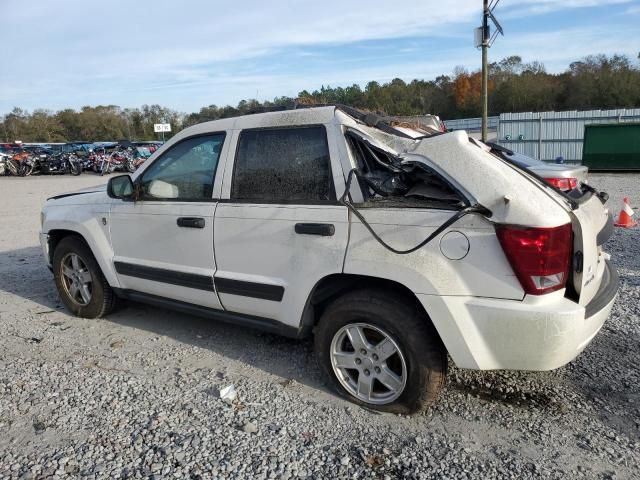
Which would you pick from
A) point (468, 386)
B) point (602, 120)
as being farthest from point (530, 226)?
point (602, 120)

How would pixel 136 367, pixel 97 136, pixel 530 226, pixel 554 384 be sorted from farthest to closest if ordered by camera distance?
pixel 97 136
pixel 136 367
pixel 554 384
pixel 530 226

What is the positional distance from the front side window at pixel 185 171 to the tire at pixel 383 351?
55.0 inches

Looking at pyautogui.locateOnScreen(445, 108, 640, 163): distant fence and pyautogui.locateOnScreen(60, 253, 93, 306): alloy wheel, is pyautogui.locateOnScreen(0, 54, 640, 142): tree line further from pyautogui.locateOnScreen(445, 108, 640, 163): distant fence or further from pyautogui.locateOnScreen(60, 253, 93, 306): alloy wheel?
pyautogui.locateOnScreen(60, 253, 93, 306): alloy wheel

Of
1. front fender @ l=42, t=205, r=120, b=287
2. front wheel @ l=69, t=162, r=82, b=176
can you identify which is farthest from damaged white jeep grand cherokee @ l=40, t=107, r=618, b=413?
front wheel @ l=69, t=162, r=82, b=176

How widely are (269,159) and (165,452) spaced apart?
6.37 ft

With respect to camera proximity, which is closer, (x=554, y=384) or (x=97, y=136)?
(x=554, y=384)

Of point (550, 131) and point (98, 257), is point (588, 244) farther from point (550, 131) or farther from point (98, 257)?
point (550, 131)

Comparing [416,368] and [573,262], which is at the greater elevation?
[573,262]

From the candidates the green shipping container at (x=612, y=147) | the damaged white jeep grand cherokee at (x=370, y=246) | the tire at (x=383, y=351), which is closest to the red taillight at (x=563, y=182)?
the damaged white jeep grand cherokee at (x=370, y=246)

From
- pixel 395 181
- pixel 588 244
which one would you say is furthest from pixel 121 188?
pixel 588 244

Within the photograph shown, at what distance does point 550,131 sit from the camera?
71.6ft

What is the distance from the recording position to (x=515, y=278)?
2709 mm

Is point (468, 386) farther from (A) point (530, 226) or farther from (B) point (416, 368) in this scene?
(A) point (530, 226)

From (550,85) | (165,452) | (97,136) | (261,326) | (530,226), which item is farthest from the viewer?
(97,136)
